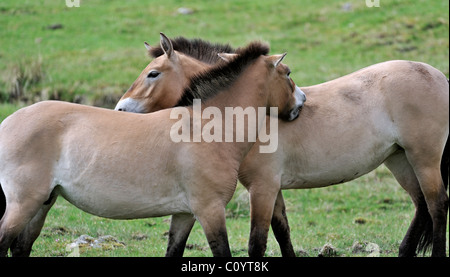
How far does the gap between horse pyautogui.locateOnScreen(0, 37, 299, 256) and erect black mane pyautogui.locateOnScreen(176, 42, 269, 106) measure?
29 centimetres

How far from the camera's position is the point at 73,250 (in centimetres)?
787

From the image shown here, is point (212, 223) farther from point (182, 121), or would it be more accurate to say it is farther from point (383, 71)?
point (383, 71)

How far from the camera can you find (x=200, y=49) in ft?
25.2

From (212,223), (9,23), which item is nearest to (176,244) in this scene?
(212,223)

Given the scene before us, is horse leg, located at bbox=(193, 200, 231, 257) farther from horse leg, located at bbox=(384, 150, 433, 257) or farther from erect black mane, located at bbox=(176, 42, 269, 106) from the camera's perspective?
horse leg, located at bbox=(384, 150, 433, 257)

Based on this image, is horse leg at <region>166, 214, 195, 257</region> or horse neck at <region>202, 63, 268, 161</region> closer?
horse neck at <region>202, 63, 268, 161</region>

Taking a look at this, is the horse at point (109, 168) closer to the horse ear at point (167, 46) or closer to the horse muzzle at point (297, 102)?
the horse muzzle at point (297, 102)

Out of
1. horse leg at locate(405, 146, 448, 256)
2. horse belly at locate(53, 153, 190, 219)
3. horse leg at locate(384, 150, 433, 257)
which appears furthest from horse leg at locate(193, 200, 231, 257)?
horse leg at locate(384, 150, 433, 257)

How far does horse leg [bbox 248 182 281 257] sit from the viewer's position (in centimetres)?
692

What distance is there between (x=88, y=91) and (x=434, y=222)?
10.1 meters

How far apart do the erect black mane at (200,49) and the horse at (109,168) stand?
155 centimetres

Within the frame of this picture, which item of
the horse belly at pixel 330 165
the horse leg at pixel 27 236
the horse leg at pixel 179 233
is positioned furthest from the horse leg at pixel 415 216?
the horse leg at pixel 27 236

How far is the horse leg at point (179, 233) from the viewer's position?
21.6 feet

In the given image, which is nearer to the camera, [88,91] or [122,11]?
[88,91]
